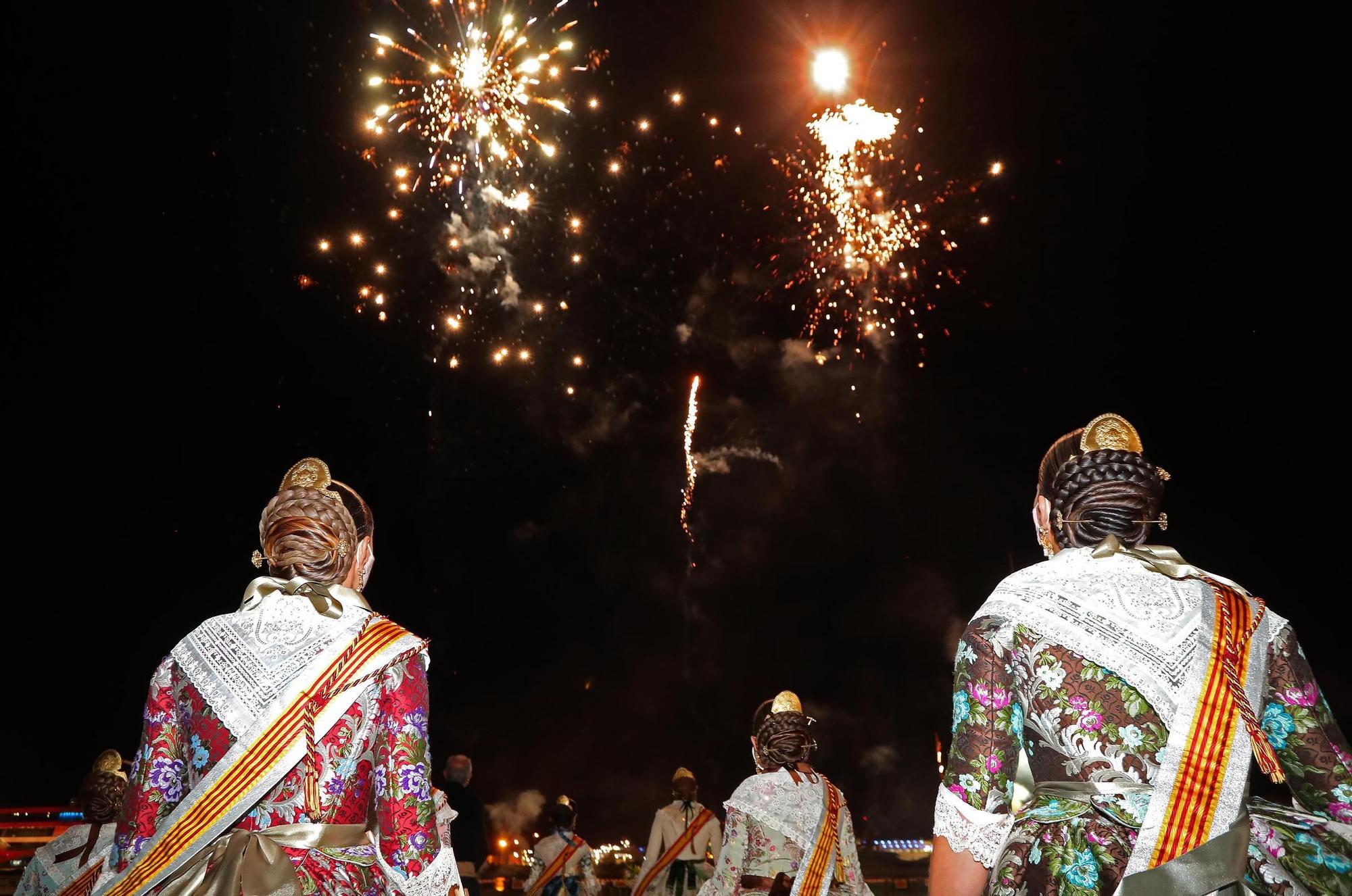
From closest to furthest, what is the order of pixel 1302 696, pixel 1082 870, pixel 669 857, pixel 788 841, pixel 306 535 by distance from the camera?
pixel 1082 870, pixel 1302 696, pixel 306 535, pixel 788 841, pixel 669 857

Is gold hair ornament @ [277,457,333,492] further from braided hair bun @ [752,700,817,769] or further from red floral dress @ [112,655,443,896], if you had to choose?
braided hair bun @ [752,700,817,769]

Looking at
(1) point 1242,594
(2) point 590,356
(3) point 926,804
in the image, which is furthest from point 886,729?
(1) point 1242,594

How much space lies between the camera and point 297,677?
316 cm

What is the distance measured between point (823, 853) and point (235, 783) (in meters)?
4.22

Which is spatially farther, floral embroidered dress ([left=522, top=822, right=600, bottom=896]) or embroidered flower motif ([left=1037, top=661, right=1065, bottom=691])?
floral embroidered dress ([left=522, top=822, right=600, bottom=896])

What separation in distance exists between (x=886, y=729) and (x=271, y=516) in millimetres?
22871

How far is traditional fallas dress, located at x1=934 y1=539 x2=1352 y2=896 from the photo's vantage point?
2.49m

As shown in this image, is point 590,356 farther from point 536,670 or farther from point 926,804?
point 926,804

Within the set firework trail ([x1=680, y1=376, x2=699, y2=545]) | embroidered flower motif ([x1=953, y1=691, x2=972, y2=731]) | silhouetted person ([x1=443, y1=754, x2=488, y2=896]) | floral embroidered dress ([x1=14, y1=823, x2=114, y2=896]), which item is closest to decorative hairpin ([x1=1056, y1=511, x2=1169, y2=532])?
embroidered flower motif ([x1=953, y1=691, x2=972, y2=731])

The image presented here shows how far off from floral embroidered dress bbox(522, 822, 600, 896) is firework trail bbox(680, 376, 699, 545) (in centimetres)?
1458

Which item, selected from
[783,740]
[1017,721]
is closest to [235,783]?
[1017,721]

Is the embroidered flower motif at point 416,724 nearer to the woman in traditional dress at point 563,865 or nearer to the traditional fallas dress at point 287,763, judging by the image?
the traditional fallas dress at point 287,763

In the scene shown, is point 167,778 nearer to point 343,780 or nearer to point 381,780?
point 343,780

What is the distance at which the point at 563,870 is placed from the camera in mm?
11844
